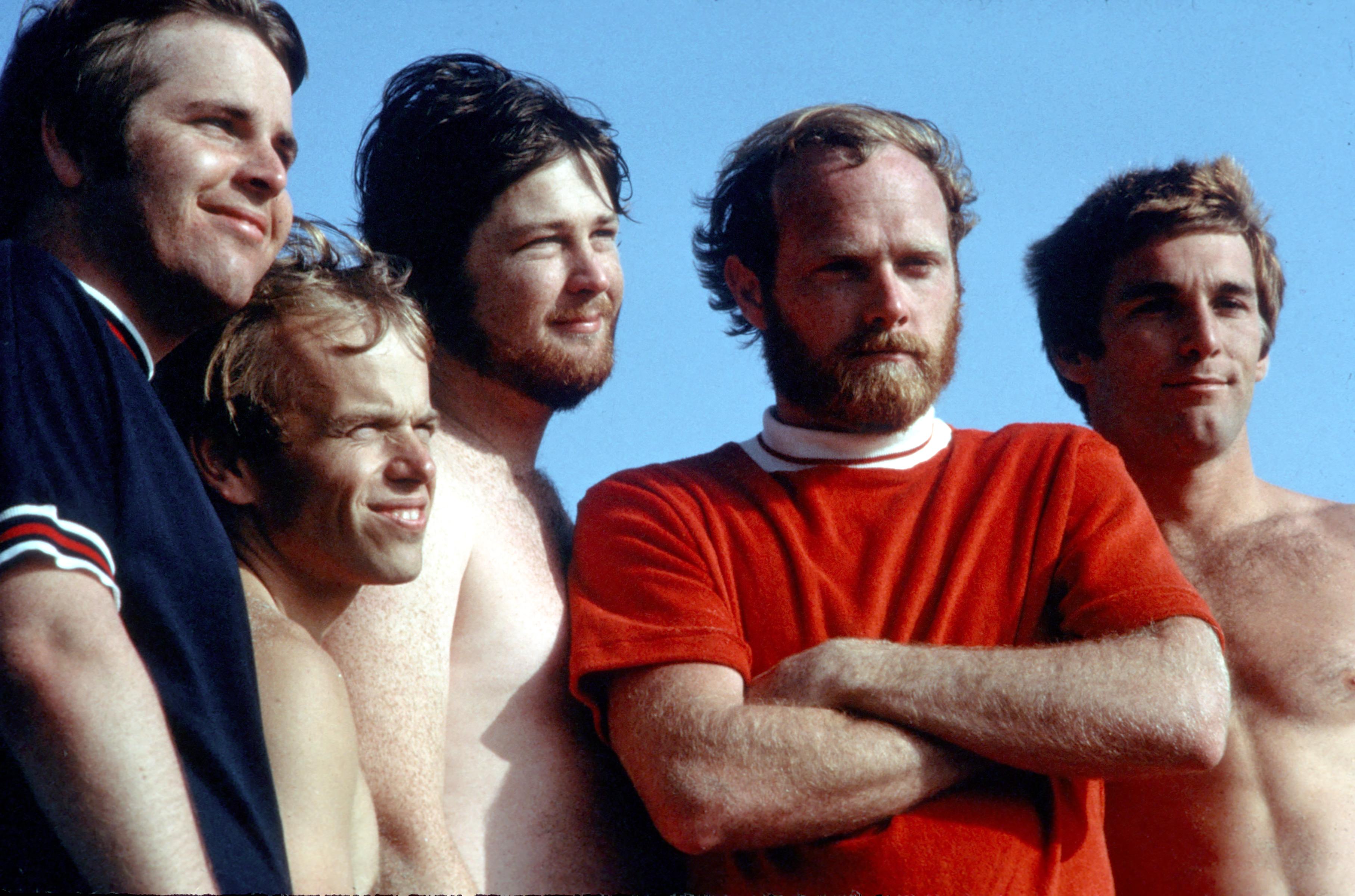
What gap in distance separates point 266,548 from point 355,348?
0.53 meters

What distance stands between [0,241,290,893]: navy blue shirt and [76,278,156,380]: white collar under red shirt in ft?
0.10

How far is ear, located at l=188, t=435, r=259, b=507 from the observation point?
10.6 feet

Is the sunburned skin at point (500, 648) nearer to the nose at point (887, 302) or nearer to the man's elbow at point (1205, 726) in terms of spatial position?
the nose at point (887, 302)

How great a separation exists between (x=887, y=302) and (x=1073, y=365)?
5.57 ft

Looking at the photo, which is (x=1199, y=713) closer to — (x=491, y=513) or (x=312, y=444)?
(x=491, y=513)

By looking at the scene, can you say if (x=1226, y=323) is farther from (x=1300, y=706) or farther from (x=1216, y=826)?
(x=1216, y=826)

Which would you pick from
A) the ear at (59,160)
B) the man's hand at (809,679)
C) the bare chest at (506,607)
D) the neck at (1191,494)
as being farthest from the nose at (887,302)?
the ear at (59,160)

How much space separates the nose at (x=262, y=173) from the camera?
9.94 feet

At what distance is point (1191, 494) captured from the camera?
198 inches

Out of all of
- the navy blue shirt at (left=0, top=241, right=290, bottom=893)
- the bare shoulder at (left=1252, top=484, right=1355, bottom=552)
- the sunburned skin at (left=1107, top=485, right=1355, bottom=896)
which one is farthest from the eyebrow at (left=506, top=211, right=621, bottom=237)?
the bare shoulder at (left=1252, top=484, right=1355, bottom=552)

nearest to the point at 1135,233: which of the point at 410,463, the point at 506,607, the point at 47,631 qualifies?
the point at 506,607

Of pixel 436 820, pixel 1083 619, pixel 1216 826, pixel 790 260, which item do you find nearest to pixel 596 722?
pixel 436 820

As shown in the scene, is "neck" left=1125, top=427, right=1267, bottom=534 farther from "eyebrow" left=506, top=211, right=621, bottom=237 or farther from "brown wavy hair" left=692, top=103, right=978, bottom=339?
"eyebrow" left=506, top=211, right=621, bottom=237

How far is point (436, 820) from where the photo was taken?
323 cm
